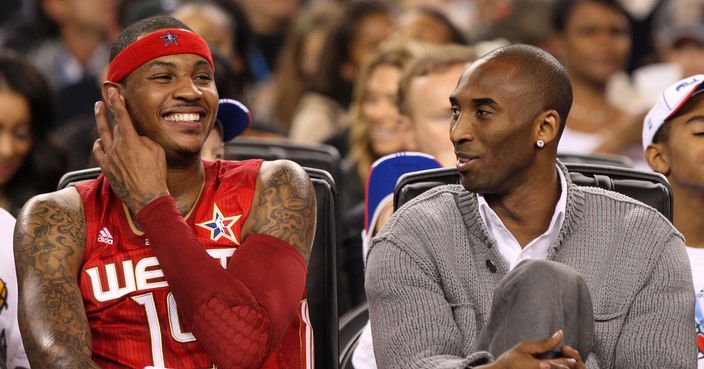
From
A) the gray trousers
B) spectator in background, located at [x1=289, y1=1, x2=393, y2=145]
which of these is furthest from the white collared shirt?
spectator in background, located at [x1=289, y1=1, x2=393, y2=145]

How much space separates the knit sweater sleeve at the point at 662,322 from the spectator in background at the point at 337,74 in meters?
4.05

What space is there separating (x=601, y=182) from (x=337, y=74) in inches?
148

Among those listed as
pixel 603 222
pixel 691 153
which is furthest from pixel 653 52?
pixel 603 222

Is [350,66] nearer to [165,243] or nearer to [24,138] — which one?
[24,138]

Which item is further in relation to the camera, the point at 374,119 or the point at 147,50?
the point at 374,119

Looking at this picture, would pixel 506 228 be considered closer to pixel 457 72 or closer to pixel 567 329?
pixel 567 329

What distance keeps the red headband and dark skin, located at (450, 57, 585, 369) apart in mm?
810

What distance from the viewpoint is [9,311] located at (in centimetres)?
420

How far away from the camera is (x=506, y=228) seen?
150 inches

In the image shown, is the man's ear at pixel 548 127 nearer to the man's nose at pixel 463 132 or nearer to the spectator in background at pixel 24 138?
the man's nose at pixel 463 132

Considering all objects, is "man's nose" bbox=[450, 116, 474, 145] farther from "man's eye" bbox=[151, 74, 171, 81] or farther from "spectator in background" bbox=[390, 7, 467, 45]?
"spectator in background" bbox=[390, 7, 467, 45]

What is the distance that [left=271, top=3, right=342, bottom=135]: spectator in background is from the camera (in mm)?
8422

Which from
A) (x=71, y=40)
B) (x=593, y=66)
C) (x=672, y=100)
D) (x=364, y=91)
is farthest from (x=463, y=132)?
(x=71, y=40)

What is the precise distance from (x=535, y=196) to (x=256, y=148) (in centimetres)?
201
